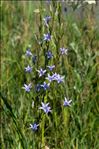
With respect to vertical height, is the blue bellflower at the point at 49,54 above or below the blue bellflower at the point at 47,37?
below

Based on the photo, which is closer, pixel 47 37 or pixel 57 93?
pixel 47 37

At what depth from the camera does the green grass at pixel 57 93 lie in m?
1.93

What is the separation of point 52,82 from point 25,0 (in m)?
2.42

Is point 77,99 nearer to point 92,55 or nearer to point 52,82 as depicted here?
point 52,82

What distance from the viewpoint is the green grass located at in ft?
6.34

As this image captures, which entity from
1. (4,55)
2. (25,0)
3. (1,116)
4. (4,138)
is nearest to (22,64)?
(4,55)

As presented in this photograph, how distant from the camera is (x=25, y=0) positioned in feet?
13.9

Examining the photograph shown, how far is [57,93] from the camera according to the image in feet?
7.27

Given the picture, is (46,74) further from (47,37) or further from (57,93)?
(57,93)

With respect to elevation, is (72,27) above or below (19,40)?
below

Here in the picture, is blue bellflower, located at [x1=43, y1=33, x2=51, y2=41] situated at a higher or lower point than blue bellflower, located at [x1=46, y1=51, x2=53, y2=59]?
higher

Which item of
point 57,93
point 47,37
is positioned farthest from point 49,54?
point 57,93

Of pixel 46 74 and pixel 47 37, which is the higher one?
pixel 47 37

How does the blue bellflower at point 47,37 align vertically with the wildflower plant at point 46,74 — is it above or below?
above
